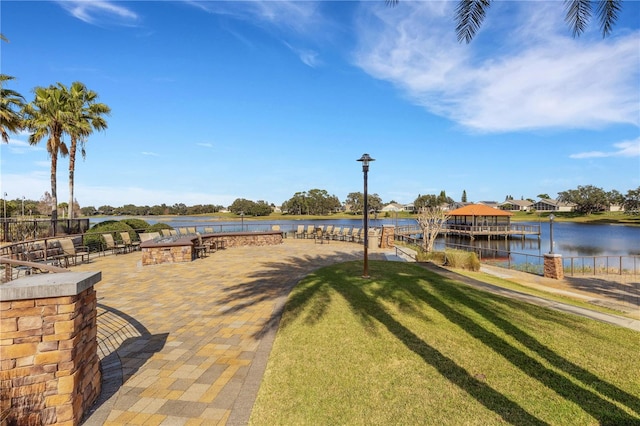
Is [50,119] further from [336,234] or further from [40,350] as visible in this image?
[40,350]

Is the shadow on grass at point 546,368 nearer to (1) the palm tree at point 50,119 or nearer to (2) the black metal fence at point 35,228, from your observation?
(2) the black metal fence at point 35,228

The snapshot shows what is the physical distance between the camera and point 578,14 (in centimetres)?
506

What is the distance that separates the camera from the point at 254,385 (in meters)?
3.62

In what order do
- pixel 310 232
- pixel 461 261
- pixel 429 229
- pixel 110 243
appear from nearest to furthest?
pixel 461 261, pixel 110 243, pixel 429 229, pixel 310 232

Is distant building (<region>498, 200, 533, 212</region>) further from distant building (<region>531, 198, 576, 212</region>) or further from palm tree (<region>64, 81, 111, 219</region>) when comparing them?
palm tree (<region>64, 81, 111, 219</region>)

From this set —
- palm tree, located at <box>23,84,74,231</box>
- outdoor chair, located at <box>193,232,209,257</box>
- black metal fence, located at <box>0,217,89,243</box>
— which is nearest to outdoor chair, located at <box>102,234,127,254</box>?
black metal fence, located at <box>0,217,89,243</box>

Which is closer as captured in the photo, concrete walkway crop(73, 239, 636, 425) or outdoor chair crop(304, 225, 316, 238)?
concrete walkway crop(73, 239, 636, 425)

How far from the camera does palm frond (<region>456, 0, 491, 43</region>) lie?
16.7ft

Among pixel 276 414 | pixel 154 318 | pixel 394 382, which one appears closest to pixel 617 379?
pixel 394 382

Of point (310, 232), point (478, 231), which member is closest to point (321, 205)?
point (478, 231)

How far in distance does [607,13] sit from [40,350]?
27.8ft

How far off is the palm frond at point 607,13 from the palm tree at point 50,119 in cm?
2333

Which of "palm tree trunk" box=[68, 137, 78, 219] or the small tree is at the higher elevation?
"palm tree trunk" box=[68, 137, 78, 219]

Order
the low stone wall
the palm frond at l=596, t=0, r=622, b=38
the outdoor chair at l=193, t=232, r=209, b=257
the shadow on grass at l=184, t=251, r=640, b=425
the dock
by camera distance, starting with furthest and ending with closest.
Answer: the dock → the low stone wall → the outdoor chair at l=193, t=232, r=209, b=257 → the palm frond at l=596, t=0, r=622, b=38 → the shadow on grass at l=184, t=251, r=640, b=425
